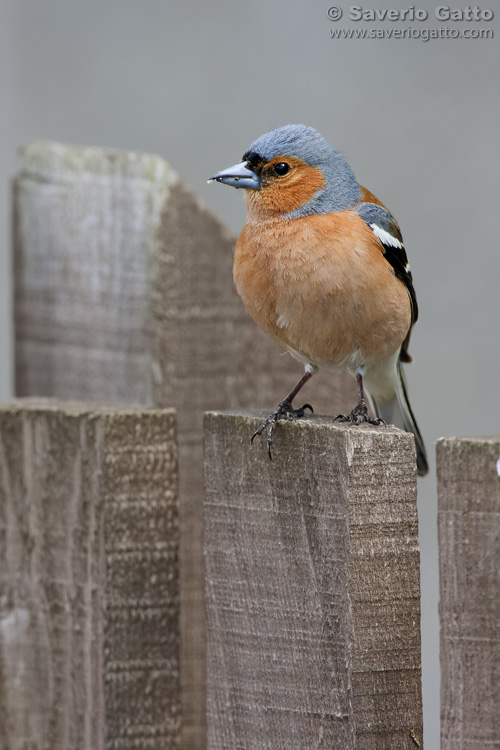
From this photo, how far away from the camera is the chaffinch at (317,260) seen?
3021 mm

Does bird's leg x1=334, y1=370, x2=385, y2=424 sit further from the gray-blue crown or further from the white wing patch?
the gray-blue crown

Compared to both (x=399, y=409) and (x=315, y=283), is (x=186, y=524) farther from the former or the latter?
(x=399, y=409)

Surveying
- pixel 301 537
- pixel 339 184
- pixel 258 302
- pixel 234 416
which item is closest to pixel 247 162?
pixel 339 184

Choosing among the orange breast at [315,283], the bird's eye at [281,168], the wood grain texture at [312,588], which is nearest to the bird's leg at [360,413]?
the orange breast at [315,283]

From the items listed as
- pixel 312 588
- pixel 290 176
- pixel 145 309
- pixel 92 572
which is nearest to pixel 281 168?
pixel 290 176

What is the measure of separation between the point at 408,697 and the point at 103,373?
55.6 inches

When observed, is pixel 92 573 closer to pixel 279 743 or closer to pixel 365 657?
pixel 279 743

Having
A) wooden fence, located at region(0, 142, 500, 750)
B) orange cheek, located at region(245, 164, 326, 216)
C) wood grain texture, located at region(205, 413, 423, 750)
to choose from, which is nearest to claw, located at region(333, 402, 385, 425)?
wooden fence, located at region(0, 142, 500, 750)

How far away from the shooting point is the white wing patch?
324 centimetres

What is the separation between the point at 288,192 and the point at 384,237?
1.11ft

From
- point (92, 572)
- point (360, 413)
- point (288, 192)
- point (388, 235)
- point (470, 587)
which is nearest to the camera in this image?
point (470, 587)

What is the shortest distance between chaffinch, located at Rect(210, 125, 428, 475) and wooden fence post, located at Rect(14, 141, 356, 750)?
0.10 m

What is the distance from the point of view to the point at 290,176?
128 inches

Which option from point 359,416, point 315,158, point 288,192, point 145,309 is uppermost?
point 315,158
